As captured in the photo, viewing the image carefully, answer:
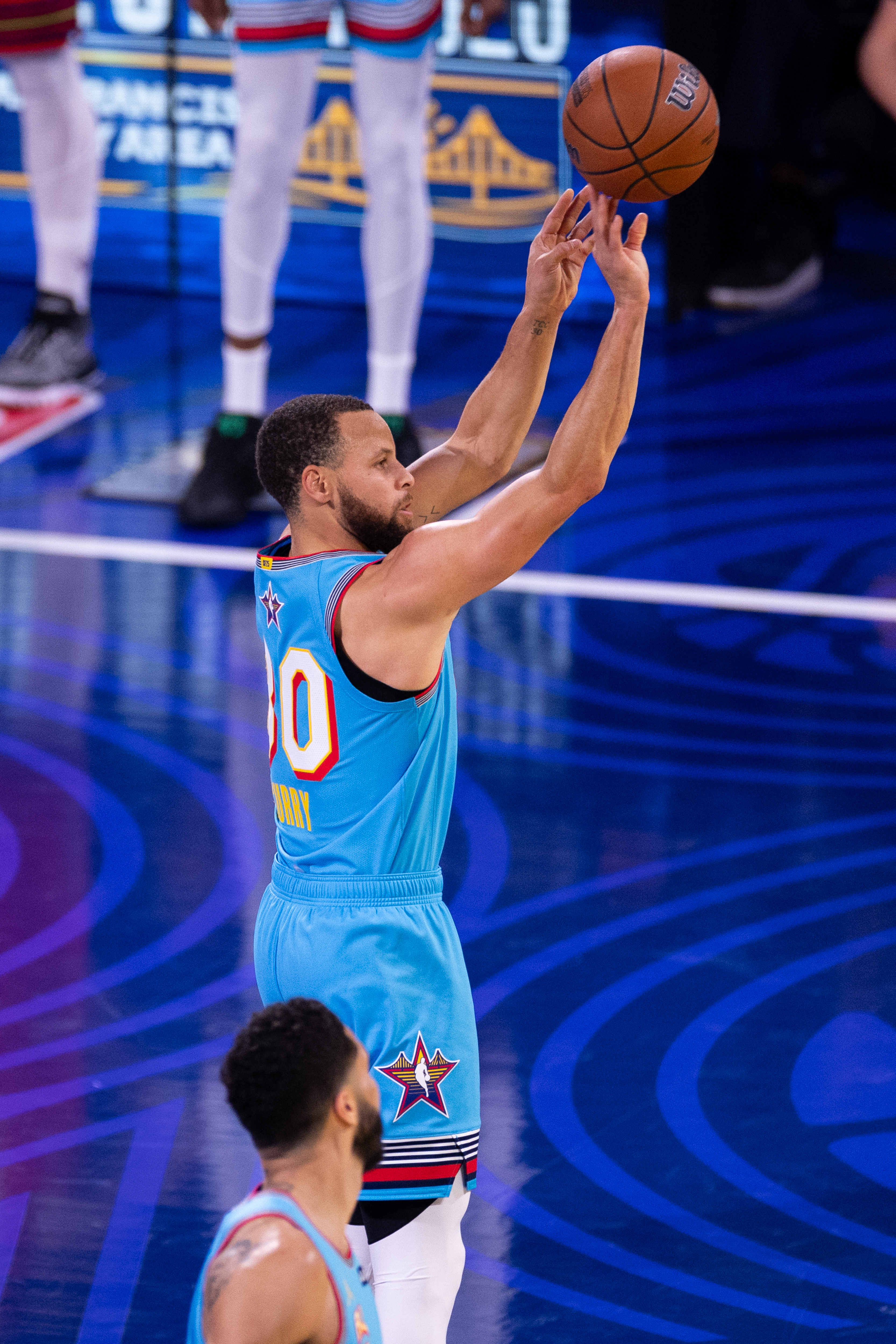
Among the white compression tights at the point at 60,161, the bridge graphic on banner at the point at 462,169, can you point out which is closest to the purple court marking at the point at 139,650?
the white compression tights at the point at 60,161

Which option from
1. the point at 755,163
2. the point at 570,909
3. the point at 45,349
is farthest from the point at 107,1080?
the point at 755,163

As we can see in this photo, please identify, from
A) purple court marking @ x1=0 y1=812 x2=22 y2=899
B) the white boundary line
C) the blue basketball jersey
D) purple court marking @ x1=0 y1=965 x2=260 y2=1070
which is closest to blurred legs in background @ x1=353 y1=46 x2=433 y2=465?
the white boundary line

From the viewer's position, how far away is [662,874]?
16.5ft

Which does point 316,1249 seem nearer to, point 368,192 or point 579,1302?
point 579,1302

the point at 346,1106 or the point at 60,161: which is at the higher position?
the point at 346,1106

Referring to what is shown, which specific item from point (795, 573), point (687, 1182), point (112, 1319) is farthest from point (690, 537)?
point (112, 1319)

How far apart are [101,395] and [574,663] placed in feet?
11.9

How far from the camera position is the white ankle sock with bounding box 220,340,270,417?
25.0ft

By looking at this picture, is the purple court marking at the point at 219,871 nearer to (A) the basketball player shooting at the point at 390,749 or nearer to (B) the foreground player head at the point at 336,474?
(A) the basketball player shooting at the point at 390,749

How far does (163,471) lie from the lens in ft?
27.0

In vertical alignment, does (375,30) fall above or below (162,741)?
above

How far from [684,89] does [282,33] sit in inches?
150

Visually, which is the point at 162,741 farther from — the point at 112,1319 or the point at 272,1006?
the point at 272,1006

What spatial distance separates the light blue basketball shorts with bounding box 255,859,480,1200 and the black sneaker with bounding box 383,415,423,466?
15.5ft
